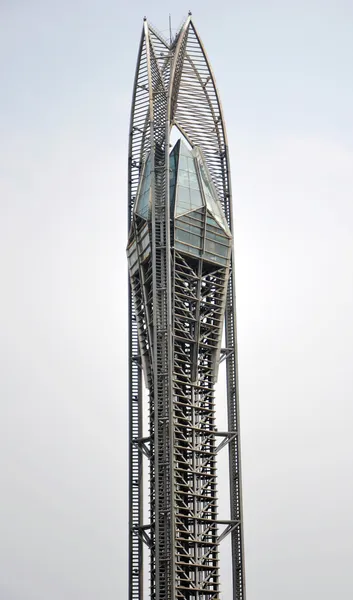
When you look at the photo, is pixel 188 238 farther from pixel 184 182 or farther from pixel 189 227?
pixel 184 182

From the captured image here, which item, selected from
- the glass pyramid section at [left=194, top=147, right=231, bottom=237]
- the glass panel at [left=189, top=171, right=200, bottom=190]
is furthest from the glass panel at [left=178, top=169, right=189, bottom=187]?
the glass pyramid section at [left=194, top=147, right=231, bottom=237]

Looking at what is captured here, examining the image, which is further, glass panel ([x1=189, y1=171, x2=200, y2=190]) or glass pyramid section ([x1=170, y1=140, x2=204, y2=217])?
glass panel ([x1=189, y1=171, x2=200, y2=190])

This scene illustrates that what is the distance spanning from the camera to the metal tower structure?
14525 centimetres

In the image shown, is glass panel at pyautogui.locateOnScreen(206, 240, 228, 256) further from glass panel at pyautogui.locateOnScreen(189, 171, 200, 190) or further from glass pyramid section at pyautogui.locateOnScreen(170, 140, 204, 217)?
glass panel at pyautogui.locateOnScreen(189, 171, 200, 190)

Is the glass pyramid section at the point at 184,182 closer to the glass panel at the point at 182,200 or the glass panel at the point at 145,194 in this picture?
the glass panel at the point at 182,200

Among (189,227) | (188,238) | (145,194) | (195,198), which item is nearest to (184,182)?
(195,198)

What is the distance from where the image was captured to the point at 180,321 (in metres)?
153

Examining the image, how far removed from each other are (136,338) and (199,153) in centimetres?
2430

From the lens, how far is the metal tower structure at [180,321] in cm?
14525

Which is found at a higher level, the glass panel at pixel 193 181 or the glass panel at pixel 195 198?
the glass panel at pixel 193 181

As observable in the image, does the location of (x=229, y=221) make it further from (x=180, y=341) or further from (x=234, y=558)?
(x=234, y=558)

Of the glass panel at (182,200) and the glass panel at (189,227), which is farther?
the glass panel at (182,200)

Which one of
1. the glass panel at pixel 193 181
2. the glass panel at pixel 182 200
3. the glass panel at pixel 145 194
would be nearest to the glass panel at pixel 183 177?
the glass panel at pixel 193 181

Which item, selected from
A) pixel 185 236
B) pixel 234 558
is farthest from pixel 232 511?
pixel 185 236
